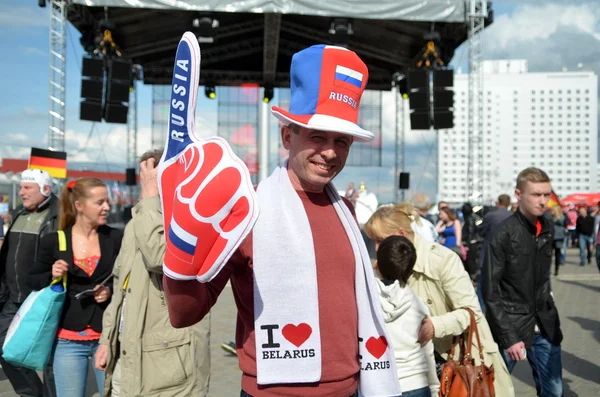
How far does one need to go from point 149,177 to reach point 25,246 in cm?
226

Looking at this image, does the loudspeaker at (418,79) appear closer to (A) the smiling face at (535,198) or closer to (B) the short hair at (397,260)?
(A) the smiling face at (535,198)

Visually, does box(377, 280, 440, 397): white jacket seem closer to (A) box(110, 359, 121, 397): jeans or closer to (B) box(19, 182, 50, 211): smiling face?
(A) box(110, 359, 121, 397): jeans

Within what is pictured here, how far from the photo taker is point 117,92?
44.5ft

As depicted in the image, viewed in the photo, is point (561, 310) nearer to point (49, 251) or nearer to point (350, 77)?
point (49, 251)

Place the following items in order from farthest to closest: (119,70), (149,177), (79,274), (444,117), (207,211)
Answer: (444,117) < (119,70) < (79,274) < (149,177) < (207,211)

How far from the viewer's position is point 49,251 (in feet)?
11.8

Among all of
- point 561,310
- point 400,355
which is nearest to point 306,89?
point 400,355

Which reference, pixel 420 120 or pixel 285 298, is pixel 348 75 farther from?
pixel 420 120

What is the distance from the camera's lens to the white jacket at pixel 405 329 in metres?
2.79

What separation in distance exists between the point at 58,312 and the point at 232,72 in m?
15.7

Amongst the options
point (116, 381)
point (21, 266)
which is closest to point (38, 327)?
point (116, 381)

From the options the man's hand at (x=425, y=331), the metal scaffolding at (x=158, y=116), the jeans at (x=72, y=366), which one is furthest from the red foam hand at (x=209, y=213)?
the metal scaffolding at (x=158, y=116)

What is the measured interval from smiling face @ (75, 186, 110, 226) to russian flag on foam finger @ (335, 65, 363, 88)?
91.8 inches

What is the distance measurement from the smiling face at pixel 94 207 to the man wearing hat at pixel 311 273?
83.3 inches
